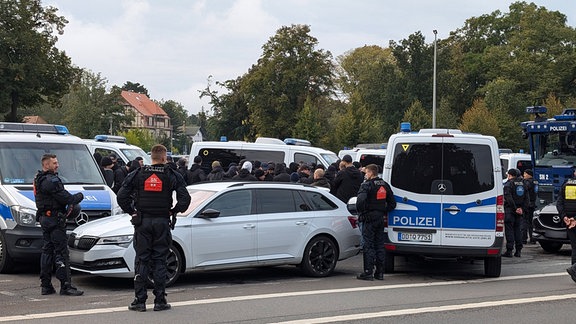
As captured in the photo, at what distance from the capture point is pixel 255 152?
2117 cm

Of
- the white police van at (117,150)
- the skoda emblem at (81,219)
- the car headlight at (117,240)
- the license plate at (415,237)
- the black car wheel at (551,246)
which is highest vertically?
the white police van at (117,150)

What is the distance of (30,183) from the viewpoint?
12281 millimetres

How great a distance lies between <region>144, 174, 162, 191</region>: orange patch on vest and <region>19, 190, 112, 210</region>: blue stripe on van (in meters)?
3.33

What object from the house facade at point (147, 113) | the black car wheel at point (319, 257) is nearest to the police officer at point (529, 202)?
the black car wheel at point (319, 257)

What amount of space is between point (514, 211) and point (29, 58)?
36696 millimetres

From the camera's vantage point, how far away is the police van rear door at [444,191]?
12.0m

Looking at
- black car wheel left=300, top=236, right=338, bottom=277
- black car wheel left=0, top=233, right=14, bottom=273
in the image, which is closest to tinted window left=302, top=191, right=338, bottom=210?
black car wheel left=300, top=236, right=338, bottom=277

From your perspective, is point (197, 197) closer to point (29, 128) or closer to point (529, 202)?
point (29, 128)

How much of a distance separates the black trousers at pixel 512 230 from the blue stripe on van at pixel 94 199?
7.97 metres

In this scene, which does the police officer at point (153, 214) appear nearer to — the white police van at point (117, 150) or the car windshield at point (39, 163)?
the car windshield at point (39, 163)

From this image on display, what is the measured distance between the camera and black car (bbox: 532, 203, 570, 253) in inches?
626

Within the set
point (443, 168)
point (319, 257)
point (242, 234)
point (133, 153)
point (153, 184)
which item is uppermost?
point (133, 153)

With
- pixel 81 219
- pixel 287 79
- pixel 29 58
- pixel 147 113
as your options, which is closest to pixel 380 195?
pixel 81 219

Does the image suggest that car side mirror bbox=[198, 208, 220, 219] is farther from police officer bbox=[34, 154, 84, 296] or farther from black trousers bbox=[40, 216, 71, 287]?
black trousers bbox=[40, 216, 71, 287]
